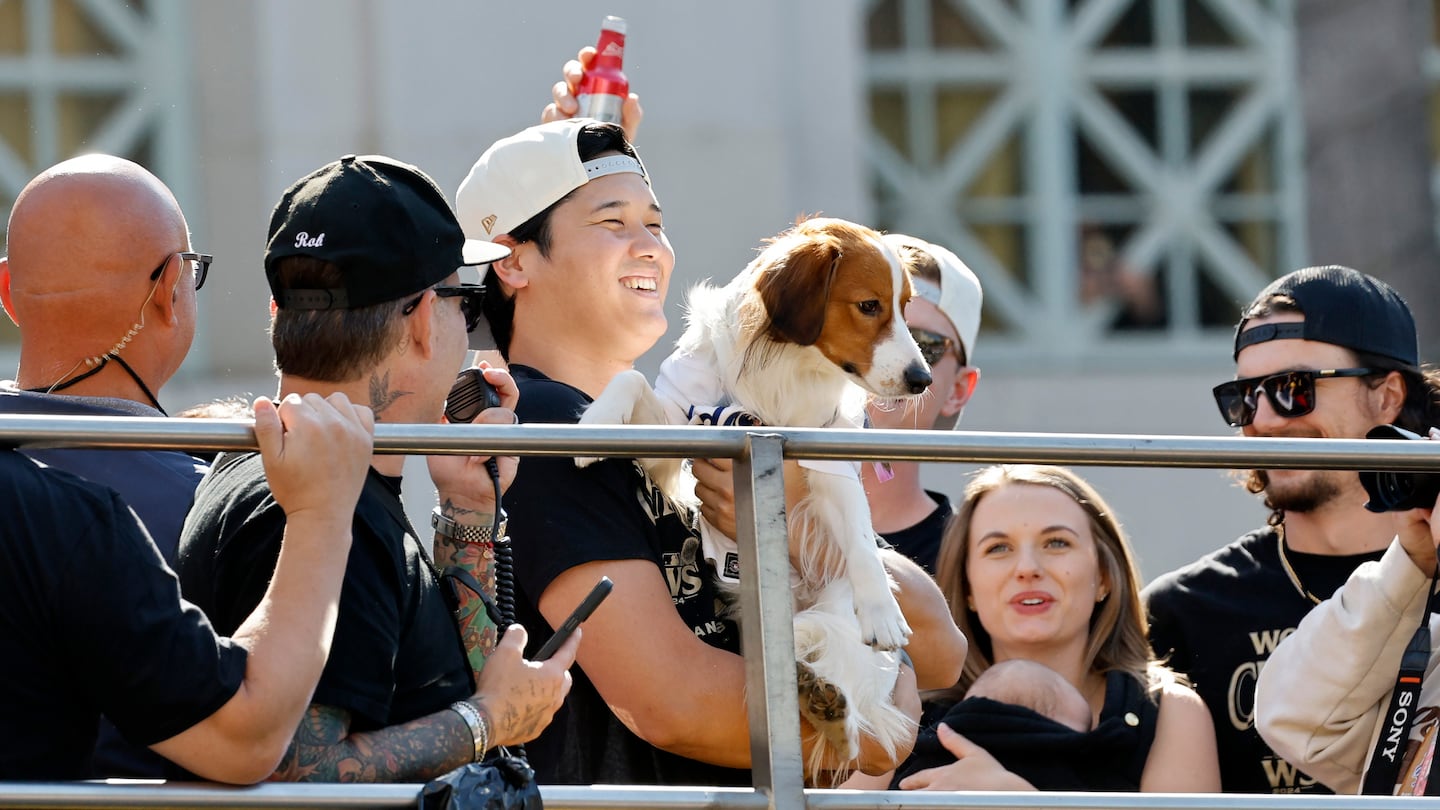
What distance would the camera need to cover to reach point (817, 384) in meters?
3.71

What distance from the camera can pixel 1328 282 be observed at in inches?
164

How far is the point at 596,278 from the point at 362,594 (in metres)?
1.04

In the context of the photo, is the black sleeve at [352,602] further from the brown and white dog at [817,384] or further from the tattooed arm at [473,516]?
the brown and white dog at [817,384]

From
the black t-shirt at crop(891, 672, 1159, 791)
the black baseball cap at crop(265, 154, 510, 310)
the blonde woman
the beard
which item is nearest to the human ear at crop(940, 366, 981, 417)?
the blonde woman

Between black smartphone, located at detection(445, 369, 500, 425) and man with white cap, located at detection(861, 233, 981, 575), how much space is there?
1485 mm

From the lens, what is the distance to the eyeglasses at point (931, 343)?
4.51m

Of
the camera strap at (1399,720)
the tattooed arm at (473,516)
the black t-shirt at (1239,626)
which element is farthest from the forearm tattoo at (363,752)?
the black t-shirt at (1239,626)

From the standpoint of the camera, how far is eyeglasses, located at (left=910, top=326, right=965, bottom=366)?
451cm

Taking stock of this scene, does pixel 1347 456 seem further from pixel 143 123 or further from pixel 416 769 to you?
pixel 143 123

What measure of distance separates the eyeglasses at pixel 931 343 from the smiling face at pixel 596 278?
112cm

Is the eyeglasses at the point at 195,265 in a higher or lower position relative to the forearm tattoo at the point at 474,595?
higher

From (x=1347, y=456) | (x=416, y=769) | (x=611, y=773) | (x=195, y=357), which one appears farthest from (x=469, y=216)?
(x=195, y=357)

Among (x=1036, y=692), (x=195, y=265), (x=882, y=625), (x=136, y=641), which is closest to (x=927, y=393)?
(x=1036, y=692)

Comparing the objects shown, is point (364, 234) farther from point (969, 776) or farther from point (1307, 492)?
point (1307, 492)
